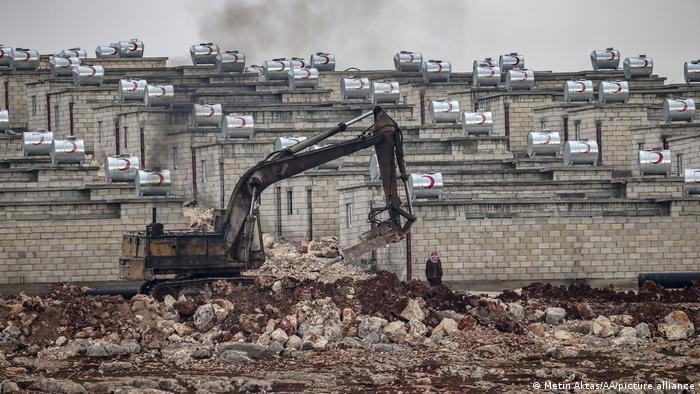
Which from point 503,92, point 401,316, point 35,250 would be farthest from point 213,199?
point 401,316

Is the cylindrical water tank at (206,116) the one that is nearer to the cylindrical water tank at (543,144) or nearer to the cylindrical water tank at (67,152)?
the cylindrical water tank at (67,152)

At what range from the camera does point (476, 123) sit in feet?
250

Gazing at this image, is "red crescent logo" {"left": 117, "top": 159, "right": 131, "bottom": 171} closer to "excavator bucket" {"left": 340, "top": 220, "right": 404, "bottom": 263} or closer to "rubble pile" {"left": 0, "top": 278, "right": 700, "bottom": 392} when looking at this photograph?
"rubble pile" {"left": 0, "top": 278, "right": 700, "bottom": 392}

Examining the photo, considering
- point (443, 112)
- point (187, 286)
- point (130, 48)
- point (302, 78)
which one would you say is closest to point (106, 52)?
point (130, 48)

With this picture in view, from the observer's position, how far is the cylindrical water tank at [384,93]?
81875 mm

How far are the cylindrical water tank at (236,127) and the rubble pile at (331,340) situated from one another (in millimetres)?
19639

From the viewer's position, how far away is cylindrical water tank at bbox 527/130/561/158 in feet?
243

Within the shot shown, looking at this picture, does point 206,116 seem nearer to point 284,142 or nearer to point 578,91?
point 284,142

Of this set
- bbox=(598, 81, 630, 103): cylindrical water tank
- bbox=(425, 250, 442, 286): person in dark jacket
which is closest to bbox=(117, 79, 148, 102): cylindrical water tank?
bbox=(598, 81, 630, 103): cylindrical water tank

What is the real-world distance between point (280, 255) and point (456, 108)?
50.6 feet

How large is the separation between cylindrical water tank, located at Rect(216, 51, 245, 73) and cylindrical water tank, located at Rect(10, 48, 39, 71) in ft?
27.3

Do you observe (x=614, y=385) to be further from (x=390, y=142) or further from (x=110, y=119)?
(x=110, y=119)

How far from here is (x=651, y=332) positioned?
49906 mm

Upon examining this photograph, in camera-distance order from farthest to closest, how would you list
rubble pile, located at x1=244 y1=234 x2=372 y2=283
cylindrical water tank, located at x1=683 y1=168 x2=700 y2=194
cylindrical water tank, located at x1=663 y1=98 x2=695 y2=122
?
cylindrical water tank, located at x1=663 y1=98 x2=695 y2=122 → cylindrical water tank, located at x1=683 y1=168 x2=700 y2=194 → rubble pile, located at x1=244 y1=234 x2=372 y2=283
